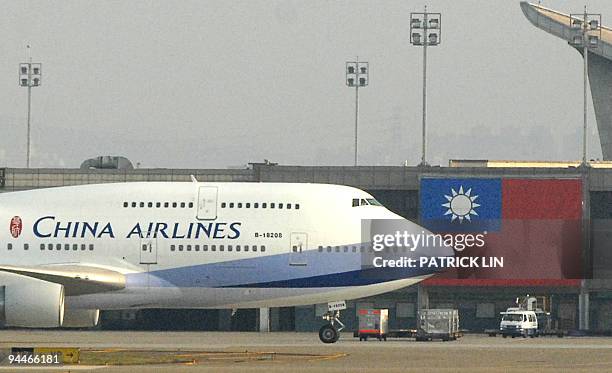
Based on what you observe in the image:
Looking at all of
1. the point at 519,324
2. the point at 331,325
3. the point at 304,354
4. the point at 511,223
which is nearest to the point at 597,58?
the point at 511,223

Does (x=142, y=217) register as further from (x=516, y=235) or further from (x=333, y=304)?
(x=516, y=235)

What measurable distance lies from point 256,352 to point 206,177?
93.5 ft

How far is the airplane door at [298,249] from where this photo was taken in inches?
2172

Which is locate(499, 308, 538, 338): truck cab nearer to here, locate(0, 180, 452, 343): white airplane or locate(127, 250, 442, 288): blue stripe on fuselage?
locate(0, 180, 452, 343): white airplane

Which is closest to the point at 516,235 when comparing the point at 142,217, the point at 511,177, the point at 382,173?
the point at 511,177

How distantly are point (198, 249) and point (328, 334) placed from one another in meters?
6.42

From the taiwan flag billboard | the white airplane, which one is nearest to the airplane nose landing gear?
the white airplane

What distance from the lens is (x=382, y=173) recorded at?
7944 cm

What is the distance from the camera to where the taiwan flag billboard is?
77625 mm

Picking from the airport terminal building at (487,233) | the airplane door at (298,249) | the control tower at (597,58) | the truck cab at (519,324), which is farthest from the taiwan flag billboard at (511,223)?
the control tower at (597,58)

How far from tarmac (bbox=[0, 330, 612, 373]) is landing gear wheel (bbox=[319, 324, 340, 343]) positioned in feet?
1.22

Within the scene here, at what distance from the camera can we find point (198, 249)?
55250 millimetres

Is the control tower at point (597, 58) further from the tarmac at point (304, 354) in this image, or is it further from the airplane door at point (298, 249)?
the airplane door at point (298, 249)

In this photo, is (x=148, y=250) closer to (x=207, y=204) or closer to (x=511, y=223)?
(x=207, y=204)
